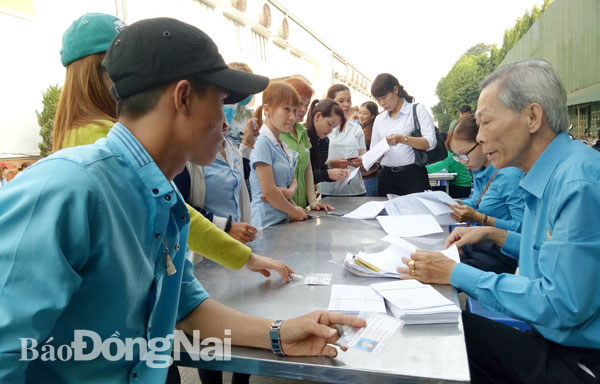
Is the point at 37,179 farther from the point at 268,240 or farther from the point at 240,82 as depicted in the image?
the point at 268,240

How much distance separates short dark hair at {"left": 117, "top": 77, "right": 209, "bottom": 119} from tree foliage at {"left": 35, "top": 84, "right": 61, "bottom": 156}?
30.0 ft

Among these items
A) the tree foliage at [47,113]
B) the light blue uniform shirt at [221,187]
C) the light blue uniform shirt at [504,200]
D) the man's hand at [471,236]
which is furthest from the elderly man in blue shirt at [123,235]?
the tree foliage at [47,113]

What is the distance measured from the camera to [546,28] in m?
13.6

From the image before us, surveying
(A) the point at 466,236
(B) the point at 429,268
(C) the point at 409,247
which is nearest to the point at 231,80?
(B) the point at 429,268

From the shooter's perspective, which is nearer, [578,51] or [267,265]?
[267,265]

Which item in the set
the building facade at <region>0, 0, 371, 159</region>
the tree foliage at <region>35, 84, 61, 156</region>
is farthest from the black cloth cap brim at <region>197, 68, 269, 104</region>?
the tree foliage at <region>35, 84, 61, 156</region>

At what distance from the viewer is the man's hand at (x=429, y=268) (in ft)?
4.65

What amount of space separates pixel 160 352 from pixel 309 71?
20.7 m

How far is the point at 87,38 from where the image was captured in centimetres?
115

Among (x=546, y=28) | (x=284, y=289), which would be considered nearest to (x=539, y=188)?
(x=284, y=289)

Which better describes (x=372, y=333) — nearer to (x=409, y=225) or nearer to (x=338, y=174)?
(x=409, y=225)

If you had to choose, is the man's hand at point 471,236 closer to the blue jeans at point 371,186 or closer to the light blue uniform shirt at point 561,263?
the light blue uniform shirt at point 561,263

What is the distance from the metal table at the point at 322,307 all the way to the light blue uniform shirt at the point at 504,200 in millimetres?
599

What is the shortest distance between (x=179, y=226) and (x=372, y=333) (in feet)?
1.96
